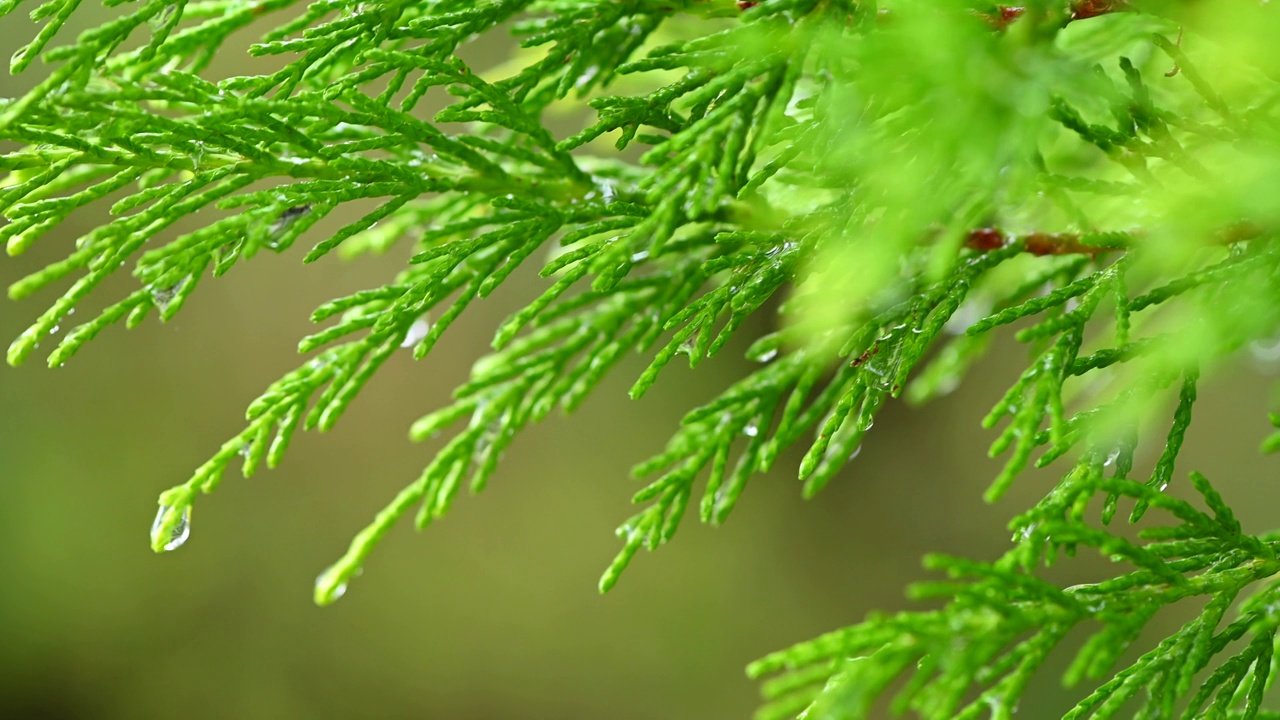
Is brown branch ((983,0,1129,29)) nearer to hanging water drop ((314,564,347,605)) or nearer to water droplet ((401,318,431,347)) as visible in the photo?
water droplet ((401,318,431,347))

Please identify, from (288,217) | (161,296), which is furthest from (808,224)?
(161,296)

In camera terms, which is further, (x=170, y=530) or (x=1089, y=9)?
(x=170, y=530)

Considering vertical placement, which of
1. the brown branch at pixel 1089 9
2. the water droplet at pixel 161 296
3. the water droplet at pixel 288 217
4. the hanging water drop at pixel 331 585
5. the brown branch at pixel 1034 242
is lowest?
the hanging water drop at pixel 331 585

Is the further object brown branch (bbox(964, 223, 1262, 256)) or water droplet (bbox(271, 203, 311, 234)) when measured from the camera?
brown branch (bbox(964, 223, 1262, 256))

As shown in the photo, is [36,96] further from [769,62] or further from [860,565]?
[860,565]

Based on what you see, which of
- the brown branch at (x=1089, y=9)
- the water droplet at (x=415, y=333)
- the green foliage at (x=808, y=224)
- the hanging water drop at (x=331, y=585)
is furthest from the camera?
the water droplet at (x=415, y=333)

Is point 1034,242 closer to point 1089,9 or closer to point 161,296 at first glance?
point 1089,9

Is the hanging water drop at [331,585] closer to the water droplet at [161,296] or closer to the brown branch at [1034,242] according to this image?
the water droplet at [161,296]

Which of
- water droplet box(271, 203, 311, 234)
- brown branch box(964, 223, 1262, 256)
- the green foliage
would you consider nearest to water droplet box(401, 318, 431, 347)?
the green foliage

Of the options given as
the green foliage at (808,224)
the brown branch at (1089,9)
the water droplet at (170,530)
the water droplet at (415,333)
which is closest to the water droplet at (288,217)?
the green foliage at (808,224)
